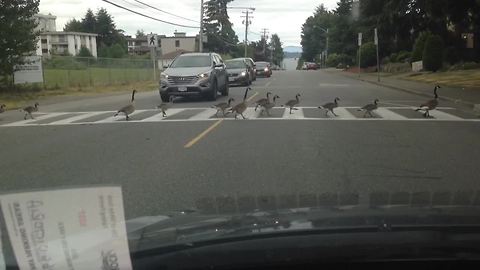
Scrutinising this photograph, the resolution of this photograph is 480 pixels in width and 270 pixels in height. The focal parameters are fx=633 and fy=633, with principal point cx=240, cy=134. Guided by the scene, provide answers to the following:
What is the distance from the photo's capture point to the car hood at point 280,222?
3.15 metres

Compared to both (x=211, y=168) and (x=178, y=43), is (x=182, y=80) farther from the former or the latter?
(x=178, y=43)

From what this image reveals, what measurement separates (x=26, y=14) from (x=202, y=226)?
86.3ft

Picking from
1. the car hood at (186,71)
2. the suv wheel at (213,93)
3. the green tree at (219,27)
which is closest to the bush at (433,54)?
the suv wheel at (213,93)

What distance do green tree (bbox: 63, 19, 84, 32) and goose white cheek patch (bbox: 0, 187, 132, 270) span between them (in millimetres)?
147998

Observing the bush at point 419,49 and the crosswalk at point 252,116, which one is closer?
the crosswalk at point 252,116

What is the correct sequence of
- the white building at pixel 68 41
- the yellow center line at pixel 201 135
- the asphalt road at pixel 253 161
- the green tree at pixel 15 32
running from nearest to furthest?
1. the asphalt road at pixel 253 161
2. the yellow center line at pixel 201 135
3. the green tree at pixel 15 32
4. the white building at pixel 68 41

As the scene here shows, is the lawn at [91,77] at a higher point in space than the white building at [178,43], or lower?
lower

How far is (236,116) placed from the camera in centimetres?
1630

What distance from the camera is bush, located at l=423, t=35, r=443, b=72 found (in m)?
40.9

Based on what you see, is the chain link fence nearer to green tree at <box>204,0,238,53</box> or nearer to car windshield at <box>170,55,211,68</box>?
car windshield at <box>170,55,211,68</box>

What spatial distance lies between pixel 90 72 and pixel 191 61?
15535 mm

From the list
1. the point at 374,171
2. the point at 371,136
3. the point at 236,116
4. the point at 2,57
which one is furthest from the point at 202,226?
the point at 2,57

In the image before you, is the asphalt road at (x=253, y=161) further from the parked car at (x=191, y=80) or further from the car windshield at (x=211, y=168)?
the parked car at (x=191, y=80)

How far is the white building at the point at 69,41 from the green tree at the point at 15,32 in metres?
108
